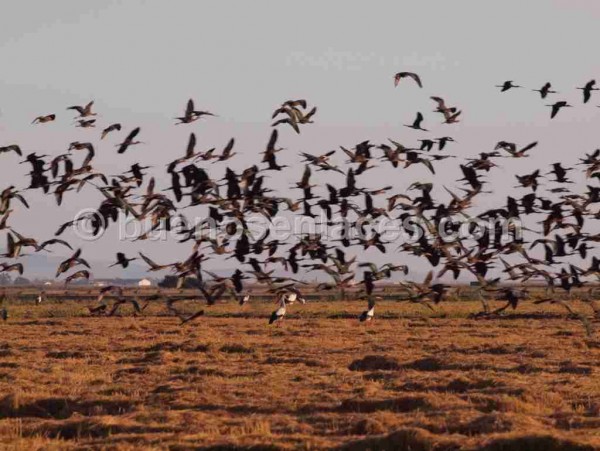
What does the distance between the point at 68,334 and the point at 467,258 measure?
2530 centimetres

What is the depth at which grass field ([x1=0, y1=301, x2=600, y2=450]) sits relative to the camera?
16.8 metres

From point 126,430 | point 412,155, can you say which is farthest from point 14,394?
point 412,155

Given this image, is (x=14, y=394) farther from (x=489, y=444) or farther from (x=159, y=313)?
(x=159, y=313)

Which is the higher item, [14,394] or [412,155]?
[412,155]

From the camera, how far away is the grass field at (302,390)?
1678 centimetres

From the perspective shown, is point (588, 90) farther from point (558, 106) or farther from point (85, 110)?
point (85, 110)

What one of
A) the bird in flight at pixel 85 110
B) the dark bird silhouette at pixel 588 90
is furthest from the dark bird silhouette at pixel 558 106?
the bird in flight at pixel 85 110

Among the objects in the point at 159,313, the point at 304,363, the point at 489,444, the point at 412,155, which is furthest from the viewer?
the point at 159,313

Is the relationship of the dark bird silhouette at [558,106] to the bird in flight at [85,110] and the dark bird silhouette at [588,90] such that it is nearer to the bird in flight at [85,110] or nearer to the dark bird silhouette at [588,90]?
the dark bird silhouette at [588,90]

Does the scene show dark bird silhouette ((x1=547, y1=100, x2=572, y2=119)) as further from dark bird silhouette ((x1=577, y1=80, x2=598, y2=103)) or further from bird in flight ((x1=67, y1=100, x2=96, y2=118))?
bird in flight ((x1=67, y1=100, x2=96, y2=118))

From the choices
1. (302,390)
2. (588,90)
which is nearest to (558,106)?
(588,90)

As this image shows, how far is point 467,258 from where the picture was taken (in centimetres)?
1736

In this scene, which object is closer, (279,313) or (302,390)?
(279,313)

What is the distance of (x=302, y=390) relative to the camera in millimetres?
22141
